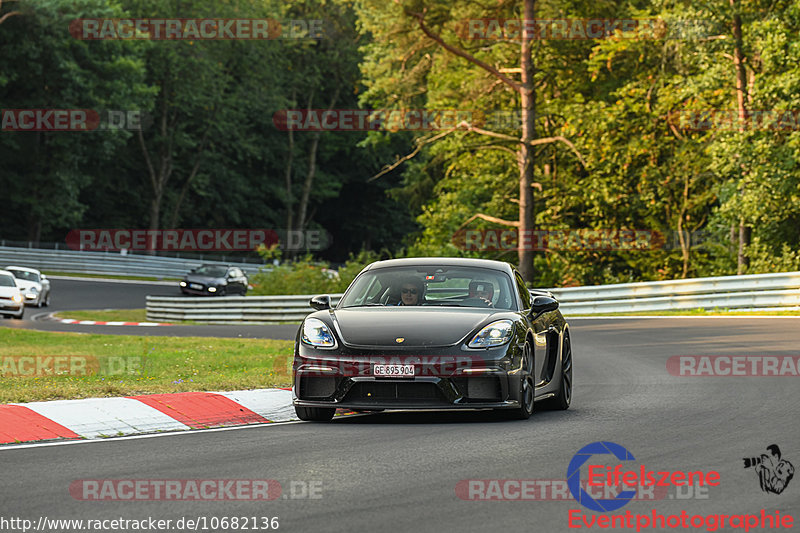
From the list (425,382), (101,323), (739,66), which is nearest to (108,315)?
(101,323)

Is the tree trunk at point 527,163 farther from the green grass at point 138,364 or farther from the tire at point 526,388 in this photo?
the tire at point 526,388

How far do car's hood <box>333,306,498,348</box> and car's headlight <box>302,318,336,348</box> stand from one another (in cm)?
11

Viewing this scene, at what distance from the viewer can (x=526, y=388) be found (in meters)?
10.9

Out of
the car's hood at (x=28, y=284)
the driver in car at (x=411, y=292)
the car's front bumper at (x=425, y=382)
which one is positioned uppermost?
the driver in car at (x=411, y=292)

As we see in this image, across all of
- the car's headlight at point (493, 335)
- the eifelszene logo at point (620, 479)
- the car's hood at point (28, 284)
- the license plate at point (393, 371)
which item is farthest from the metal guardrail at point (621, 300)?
the eifelszene logo at point (620, 479)

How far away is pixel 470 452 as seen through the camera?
29.0 feet

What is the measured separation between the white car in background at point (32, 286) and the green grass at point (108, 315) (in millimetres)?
1786

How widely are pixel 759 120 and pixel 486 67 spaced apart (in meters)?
10.2

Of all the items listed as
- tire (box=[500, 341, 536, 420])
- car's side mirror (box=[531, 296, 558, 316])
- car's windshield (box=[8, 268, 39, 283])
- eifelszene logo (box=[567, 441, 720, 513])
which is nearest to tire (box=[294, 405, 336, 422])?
tire (box=[500, 341, 536, 420])

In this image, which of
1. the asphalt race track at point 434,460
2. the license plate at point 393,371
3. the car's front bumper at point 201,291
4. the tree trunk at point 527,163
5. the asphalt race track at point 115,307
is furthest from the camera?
the car's front bumper at point 201,291

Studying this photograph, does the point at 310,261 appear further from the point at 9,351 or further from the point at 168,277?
the point at 168,277

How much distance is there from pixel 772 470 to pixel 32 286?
38207 millimetres

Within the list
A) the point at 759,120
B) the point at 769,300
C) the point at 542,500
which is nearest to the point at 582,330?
the point at 769,300

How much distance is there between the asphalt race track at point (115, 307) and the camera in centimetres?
2919
